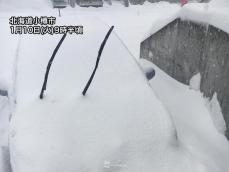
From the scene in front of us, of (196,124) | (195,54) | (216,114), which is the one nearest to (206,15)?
(195,54)

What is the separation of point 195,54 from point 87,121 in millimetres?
2763

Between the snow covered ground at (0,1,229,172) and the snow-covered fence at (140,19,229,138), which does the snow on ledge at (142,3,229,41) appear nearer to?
the snow-covered fence at (140,19,229,138)

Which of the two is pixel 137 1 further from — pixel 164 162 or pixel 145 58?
pixel 164 162

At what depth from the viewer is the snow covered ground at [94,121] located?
2.58m

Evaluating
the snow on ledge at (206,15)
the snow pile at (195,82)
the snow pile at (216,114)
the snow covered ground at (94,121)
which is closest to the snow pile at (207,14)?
the snow on ledge at (206,15)

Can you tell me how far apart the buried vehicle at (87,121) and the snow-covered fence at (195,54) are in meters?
1.38

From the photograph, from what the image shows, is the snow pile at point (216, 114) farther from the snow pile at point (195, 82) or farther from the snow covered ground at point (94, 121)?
the snow pile at point (195, 82)

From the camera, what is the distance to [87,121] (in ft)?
9.06

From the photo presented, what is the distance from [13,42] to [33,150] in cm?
653

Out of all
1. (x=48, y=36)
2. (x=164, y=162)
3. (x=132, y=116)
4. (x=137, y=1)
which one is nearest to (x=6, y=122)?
(x=48, y=36)

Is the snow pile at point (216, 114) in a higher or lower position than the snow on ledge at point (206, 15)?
lower

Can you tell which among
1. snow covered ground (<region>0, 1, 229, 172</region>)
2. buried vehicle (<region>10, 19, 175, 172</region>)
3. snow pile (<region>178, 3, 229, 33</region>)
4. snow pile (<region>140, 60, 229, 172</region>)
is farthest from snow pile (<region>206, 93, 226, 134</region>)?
buried vehicle (<region>10, 19, 175, 172</region>)

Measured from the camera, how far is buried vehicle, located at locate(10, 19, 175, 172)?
2.56 metres

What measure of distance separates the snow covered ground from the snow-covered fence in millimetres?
735
